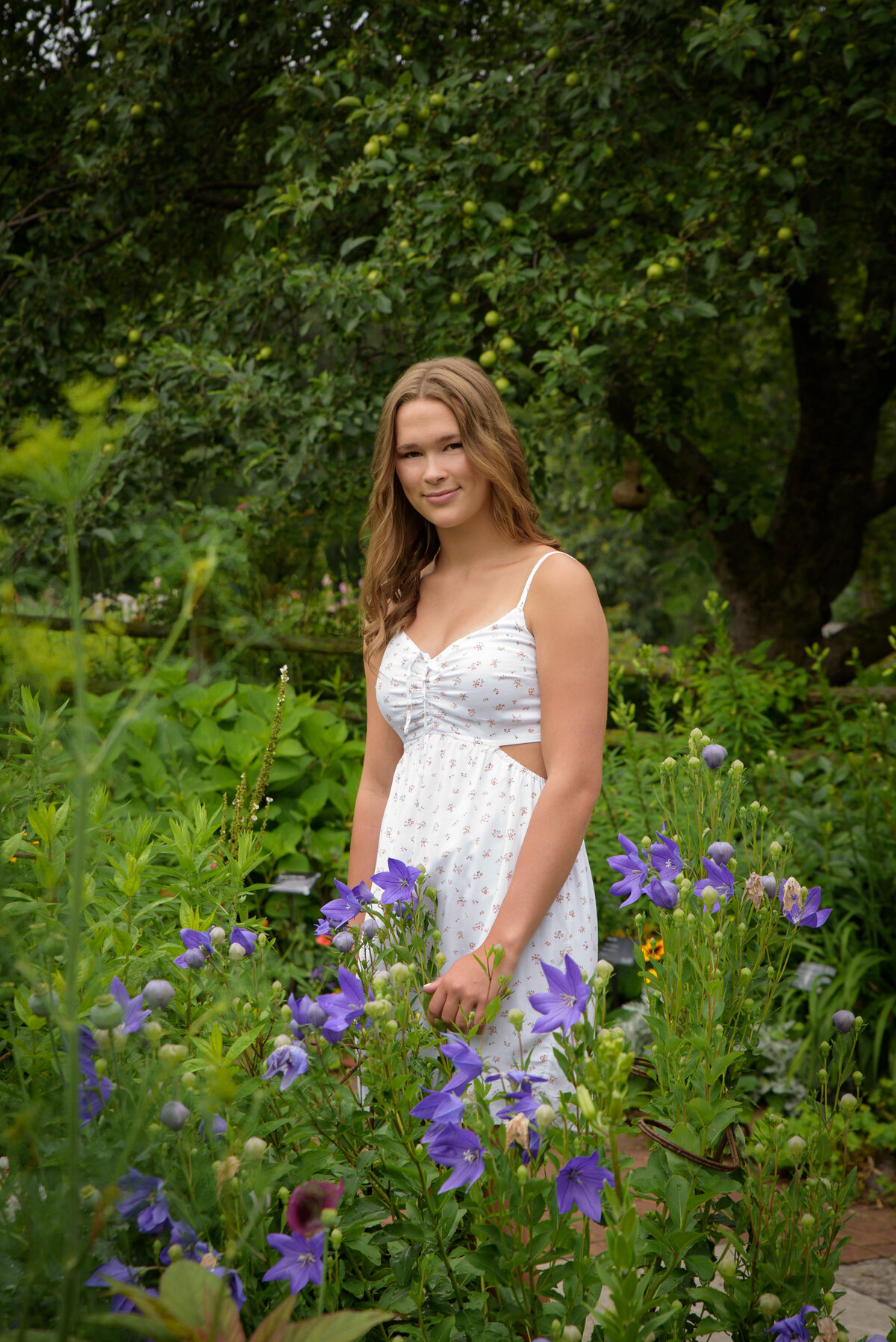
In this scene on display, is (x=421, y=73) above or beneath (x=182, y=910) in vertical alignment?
above

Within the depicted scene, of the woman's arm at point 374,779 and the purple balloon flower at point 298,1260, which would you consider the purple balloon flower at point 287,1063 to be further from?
the woman's arm at point 374,779

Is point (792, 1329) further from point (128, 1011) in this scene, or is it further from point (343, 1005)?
point (128, 1011)

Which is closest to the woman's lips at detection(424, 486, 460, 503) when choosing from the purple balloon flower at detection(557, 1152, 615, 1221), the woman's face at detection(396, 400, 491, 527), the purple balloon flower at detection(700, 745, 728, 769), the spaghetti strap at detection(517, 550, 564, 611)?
the woman's face at detection(396, 400, 491, 527)

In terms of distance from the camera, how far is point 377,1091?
1011 millimetres

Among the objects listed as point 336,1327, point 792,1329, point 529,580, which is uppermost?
point 529,580

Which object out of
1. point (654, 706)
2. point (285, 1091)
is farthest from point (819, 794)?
point (285, 1091)

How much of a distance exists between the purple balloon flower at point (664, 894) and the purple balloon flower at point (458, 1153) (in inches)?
15.8

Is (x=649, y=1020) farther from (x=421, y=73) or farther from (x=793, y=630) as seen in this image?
(x=793, y=630)

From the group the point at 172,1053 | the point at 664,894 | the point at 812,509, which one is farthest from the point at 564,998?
the point at 812,509

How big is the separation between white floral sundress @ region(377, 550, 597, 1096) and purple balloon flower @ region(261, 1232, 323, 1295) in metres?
0.84

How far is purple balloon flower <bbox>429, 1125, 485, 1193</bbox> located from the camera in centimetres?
85

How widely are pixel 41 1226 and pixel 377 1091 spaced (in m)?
0.38

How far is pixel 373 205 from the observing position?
3.88m

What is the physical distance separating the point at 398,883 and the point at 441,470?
86 centimetres
